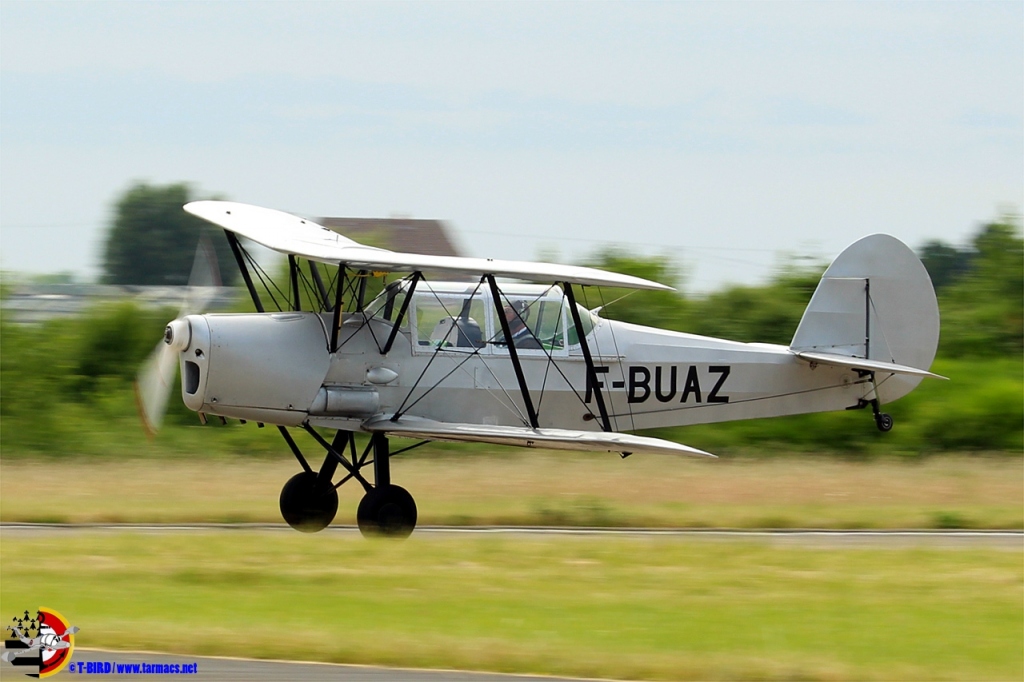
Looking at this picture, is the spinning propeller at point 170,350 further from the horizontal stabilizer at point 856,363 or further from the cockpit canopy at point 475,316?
the horizontal stabilizer at point 856,363

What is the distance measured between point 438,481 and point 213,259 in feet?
14.9

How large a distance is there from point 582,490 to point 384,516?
4598 mm

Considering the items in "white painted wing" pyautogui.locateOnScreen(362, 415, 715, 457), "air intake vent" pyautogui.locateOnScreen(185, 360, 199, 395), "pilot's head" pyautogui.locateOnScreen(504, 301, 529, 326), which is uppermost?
"pilot's head" pyautogui.locateOnScreen(504, 301, 529, 326)

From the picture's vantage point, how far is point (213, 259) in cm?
1216

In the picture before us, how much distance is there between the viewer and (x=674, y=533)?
1205 centimetres

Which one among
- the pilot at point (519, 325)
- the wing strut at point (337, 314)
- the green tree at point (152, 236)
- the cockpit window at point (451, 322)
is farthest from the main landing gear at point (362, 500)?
the green tree at point (152, 236)

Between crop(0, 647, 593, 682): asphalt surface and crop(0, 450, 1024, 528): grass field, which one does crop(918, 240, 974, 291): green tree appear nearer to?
crop(0, 450, 1024, 528): grass field

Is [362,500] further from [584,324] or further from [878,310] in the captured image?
[878,310]

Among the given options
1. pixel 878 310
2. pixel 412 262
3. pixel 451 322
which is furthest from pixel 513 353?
pixel 878 310

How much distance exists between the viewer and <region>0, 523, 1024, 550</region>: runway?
11.5 metres

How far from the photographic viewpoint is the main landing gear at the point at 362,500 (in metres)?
10.6

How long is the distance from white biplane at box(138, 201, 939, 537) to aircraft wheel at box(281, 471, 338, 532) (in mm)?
14

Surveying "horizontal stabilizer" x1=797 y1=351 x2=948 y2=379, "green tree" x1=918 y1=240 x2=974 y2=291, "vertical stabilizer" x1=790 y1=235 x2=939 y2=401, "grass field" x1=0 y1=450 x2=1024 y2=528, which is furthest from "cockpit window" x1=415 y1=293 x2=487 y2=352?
"green tree" x1=918 y1=240 x2=974 y2=291

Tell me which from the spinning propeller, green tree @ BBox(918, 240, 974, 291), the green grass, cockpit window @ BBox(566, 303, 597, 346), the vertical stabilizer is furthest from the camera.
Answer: green tree @ BBox(918, 240, 974, 291)
